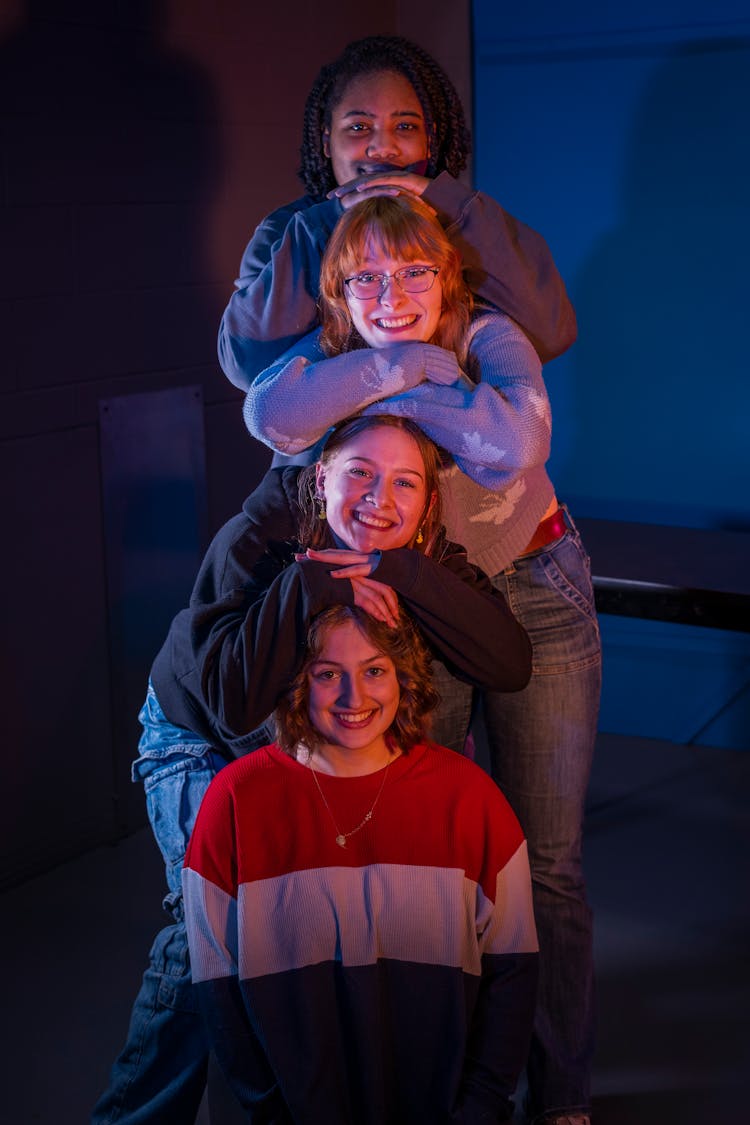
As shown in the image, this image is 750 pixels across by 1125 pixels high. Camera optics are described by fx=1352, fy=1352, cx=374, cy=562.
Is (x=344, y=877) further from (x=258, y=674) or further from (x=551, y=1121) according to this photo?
(x=551, y=1121)

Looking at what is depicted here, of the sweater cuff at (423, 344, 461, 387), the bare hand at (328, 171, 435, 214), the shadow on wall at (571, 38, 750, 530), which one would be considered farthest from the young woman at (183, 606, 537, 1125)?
the shadow on wall at (571, 38, 750, 530)

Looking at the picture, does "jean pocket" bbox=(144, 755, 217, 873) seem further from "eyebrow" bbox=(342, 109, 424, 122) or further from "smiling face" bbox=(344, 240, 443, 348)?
"eyebrow" bbox=(342, 109, 424, 122)

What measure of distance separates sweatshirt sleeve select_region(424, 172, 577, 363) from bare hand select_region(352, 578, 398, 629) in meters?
0.52

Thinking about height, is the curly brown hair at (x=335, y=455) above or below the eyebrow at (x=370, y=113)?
below

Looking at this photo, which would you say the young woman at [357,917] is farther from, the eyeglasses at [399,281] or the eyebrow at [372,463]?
the eyeglasses at [399,281]

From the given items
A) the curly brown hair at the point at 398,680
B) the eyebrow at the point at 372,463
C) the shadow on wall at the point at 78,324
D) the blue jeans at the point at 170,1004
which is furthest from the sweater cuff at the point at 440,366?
the shadow on wall at the point at 78,324

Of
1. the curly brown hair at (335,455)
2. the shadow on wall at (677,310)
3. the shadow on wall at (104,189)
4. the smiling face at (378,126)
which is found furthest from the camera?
the shadow on wall at (677,310)

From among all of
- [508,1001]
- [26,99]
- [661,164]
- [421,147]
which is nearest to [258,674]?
[508,1001]

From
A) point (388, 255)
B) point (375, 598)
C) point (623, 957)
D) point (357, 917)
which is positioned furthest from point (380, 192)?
point (623, 957)

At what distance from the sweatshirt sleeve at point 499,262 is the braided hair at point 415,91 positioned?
0.68 feet

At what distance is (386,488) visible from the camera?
1.93 metres

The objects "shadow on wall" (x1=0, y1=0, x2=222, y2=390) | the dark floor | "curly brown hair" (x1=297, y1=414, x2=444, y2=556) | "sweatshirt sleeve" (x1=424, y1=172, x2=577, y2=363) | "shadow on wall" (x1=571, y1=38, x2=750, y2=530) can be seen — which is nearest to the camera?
"curly brown hair" (x1=297, y1=414, x2=444, y2=556)

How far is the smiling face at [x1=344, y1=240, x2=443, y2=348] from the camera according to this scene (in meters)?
1.94

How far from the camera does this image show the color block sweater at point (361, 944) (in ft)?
6.42
